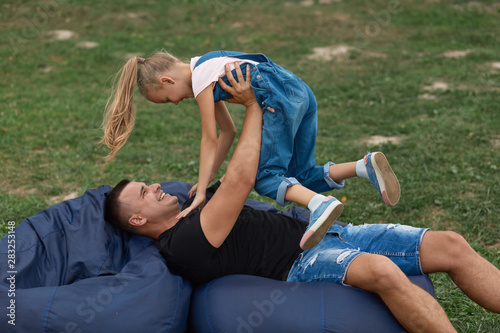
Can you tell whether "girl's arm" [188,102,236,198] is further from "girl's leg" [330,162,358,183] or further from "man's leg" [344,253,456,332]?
"man's leg" [344,253,456,332]

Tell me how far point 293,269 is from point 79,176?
3266 mm

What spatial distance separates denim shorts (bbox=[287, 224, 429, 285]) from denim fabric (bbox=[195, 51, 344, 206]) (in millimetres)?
373

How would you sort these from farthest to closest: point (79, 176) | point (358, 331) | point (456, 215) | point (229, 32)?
point (229, 32), point (79, 176), point (456, 215), point (358, 331)

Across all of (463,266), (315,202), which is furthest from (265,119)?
(463,266)

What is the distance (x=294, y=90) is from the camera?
11.4ft

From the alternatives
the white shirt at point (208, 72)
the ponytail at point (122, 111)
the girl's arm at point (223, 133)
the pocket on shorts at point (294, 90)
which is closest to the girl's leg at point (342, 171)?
the pocket on shorts at point (294, 90)

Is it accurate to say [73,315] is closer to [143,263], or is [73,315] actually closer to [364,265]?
[143,263]

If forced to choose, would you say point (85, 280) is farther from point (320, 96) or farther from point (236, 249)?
point (320, 96)

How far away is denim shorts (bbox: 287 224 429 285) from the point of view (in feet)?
9.95

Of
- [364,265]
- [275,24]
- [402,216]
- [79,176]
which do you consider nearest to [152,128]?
[79,176]

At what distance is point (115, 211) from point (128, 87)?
33.0 inches

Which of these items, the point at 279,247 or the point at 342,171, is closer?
the point at 279,247

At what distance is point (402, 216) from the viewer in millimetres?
4855
